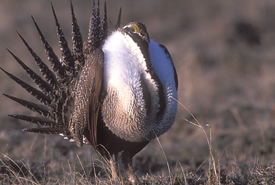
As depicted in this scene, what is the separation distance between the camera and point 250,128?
4.87 metres

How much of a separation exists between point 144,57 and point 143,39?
12 centimetres

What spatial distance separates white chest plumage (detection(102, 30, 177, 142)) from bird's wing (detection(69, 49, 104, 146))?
0.15 feet

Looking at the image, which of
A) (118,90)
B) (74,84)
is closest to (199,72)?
(74,84)

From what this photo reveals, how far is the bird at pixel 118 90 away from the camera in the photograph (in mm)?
2633

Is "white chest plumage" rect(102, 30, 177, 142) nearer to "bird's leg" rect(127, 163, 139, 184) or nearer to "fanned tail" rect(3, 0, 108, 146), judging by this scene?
"fanned tail" rect(3, 0, 108, 146)

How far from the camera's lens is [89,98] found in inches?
109

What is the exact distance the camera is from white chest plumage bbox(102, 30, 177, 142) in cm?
262

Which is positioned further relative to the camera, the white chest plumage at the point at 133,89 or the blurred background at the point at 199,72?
the blurred background at the point at 199,72

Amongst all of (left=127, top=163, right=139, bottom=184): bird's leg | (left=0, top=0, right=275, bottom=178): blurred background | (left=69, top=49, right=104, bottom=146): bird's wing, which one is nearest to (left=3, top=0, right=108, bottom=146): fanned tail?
(left=69, top=49, right=104, bottom=146): bird's wing

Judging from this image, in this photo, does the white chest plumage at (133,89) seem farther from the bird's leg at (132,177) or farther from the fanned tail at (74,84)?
the bird's leg at (132,177)

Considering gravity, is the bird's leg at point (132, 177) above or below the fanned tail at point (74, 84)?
below

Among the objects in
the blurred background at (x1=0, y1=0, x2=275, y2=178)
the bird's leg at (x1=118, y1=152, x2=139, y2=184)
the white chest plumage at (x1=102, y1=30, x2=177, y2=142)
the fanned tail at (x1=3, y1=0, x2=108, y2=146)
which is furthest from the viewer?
the blurred background at (x1=0, y1=0, x2=275, y2=178)

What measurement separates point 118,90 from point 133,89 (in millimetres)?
94

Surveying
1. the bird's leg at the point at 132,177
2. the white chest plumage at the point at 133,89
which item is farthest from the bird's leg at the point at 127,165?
the white chest plumage at the point at 133,89
